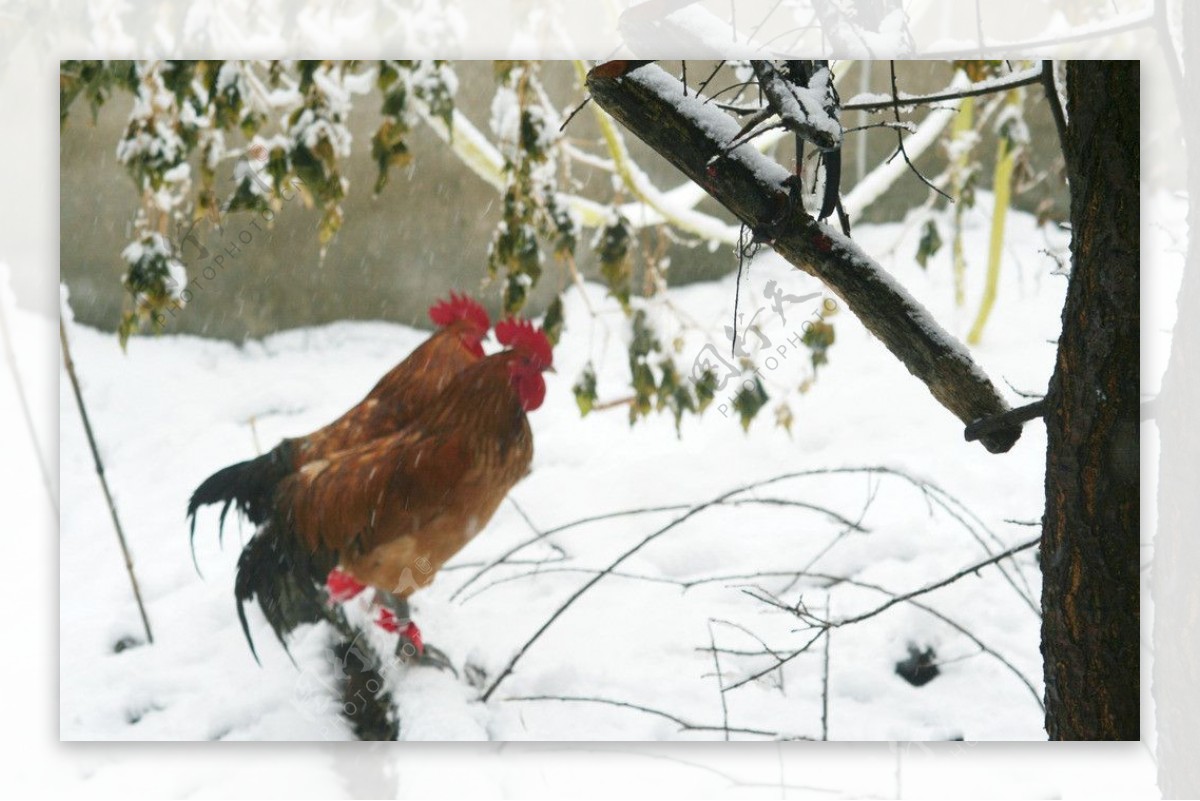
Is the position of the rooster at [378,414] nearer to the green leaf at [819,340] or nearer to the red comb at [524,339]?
the red comb at [524,339]

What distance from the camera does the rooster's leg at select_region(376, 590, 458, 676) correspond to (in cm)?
151

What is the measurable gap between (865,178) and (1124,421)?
0.47m

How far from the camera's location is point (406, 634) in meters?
1.52

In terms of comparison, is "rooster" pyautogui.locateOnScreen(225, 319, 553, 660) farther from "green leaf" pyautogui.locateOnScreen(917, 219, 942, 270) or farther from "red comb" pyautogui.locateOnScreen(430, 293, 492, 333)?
"green leaf" pyautogui.locateOnScreen(917, 219, 942, 270)

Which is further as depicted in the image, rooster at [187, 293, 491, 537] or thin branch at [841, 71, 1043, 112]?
rooster at [187, 293, 491, 537]

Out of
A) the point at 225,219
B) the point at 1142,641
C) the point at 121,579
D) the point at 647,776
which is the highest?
the point at 225,219

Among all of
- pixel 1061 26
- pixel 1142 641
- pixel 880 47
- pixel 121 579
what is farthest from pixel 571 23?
pixel 1142 641

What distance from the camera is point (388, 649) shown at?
152 cm

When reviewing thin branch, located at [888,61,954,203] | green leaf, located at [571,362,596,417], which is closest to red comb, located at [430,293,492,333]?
green leaf, located at [571,362,596,417]

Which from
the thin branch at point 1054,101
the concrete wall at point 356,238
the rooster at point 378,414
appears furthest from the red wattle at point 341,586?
the thin branch at point 1054,101

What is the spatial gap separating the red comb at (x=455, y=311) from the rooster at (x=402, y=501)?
0.04 metres

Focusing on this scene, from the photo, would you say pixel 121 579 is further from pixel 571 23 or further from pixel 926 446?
pixel 926 446

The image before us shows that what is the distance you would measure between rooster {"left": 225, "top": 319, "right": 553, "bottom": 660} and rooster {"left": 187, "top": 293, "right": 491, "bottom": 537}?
0.5 inches

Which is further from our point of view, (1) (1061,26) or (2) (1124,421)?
(1) (1061,26)
